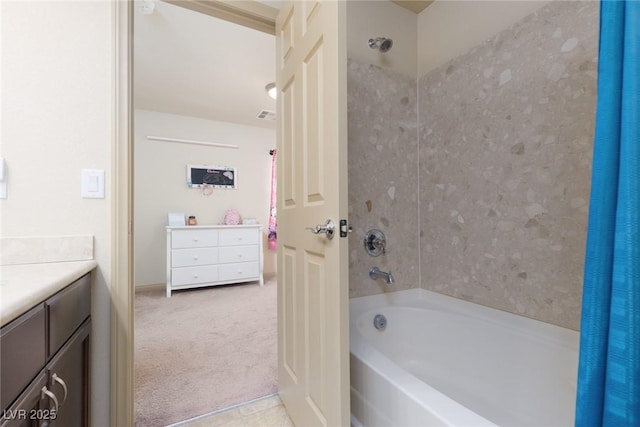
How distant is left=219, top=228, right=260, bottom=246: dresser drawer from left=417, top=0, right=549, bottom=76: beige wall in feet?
9.92

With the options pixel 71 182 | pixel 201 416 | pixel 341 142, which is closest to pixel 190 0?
pixel 71 182

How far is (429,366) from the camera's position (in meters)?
1.50

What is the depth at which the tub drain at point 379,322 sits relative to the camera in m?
1.51

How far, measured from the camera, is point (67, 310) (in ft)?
2.77

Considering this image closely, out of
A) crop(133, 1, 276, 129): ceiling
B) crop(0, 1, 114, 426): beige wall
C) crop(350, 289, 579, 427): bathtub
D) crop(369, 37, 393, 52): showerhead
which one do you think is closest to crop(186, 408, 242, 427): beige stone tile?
crop(0, 1, 114, 426): beige wall

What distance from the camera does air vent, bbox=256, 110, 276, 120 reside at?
3787 mm

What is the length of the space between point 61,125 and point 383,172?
1574 millimetres

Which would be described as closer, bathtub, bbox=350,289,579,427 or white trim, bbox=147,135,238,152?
bathtub, bbox=350,289,579,427

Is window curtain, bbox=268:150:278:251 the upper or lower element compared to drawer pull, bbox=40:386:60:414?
upper

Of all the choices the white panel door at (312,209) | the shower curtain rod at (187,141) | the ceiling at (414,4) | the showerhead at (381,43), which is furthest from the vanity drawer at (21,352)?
the shower curtain rod at (187,141)

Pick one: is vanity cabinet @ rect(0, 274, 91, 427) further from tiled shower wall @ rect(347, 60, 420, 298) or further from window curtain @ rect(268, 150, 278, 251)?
window curtain @ rect(268, 150, 278, 251)

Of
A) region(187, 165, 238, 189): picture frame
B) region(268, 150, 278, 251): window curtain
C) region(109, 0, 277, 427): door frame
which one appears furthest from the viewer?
region(268, 150, 278, 251): window curtain

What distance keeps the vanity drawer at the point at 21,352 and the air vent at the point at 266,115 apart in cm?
352

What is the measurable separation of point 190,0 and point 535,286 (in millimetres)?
2146
